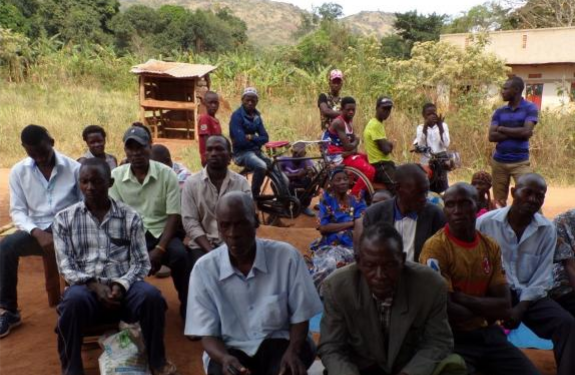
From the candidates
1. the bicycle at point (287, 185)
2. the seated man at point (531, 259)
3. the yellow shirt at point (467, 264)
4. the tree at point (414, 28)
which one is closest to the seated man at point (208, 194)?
the yellow shirt at point (467, 264)

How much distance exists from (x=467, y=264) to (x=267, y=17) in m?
72.0

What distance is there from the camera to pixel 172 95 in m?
13.4

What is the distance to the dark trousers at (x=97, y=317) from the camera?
9.91 ft

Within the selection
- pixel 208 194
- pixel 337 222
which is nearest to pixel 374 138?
pixel 337 222

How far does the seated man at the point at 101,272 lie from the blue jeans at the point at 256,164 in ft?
10.7

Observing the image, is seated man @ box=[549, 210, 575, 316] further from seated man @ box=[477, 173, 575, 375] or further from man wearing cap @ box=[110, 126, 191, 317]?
man wearing cap @ box=[110, 126, 191, 317]

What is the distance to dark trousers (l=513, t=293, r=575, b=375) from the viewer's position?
115 inches

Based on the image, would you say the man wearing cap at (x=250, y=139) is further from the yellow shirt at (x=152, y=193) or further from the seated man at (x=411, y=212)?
the seated man at (x=411, y=212)

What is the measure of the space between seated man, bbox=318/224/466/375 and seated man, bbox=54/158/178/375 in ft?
3.90

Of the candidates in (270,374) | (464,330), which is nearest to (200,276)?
(270,374)

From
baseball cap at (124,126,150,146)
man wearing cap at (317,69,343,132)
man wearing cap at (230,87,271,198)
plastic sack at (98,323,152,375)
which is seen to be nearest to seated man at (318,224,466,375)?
plastic sack at (98,323,152,375)

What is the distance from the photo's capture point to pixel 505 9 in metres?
26.0

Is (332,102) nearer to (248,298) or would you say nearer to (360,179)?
(360,179)

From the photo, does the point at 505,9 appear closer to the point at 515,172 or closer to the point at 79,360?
the point at 515,172
